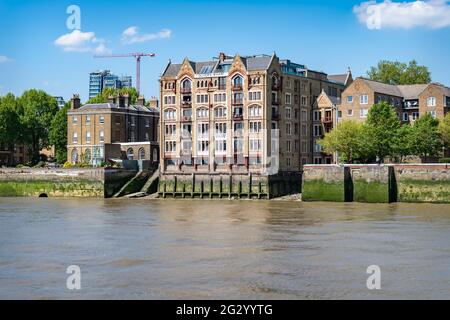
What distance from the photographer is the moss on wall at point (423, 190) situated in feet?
247

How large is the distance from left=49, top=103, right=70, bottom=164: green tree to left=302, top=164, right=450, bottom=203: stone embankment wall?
179ft

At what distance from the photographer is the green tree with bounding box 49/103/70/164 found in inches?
4892

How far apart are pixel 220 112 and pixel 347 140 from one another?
53.7ft

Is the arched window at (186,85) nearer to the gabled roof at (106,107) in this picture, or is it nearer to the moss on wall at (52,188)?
the moss on wall at (52,188)

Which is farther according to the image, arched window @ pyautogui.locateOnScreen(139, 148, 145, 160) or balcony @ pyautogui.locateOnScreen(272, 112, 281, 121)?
arched window @ pyautogui.locateOnScreen(139, 148, 145, 160)

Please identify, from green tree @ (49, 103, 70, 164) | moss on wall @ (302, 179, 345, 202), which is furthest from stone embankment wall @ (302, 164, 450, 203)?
green tree @ (49, 103, 70, 164)

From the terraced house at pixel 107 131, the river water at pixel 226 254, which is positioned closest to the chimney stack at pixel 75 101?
the terraced house at pixel 107 131

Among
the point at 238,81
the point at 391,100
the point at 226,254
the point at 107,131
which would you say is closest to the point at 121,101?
the point at 107,131

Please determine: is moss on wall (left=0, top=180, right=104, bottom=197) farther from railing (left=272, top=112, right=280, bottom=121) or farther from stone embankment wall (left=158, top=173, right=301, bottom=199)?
railing (left=272, top=112, right=280, bottom=121)

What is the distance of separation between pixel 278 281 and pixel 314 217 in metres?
29.1

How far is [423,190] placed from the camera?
7669cm

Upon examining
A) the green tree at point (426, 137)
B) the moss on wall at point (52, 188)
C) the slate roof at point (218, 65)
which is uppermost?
the slate roof at point (218, 65)
